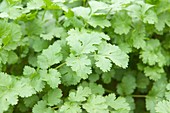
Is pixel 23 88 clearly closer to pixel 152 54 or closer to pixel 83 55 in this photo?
pixel 83 55

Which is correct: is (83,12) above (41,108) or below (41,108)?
above

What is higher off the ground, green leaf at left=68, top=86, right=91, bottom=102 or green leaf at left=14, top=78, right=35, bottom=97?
green leaf at left=14, top=78, right=35, bottom=97

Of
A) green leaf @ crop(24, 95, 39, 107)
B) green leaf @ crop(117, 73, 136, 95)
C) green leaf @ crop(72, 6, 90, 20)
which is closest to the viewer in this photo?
green leaf @ crop(24, 95, 39, 107)

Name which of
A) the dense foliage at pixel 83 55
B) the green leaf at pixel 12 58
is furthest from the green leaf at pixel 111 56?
the green leaf at pixel 12 58

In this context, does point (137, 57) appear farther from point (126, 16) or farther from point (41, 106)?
point (41, 106)

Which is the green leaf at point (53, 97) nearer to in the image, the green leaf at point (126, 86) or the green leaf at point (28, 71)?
the green leaf at point (28, 71)

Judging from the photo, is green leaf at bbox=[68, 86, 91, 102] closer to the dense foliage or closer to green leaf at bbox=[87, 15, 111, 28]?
the dense foliage

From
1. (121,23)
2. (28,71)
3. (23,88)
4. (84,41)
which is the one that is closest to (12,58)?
(28,71)

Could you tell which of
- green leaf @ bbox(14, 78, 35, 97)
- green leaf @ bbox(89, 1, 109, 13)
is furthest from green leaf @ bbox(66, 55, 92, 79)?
green leaf @ bbox(89, 1, 109, 13)
